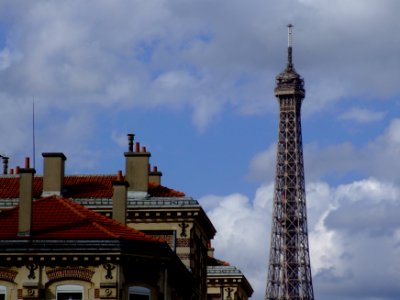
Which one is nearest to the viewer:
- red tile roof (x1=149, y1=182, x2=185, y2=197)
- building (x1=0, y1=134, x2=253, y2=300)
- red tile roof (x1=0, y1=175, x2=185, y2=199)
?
building (x1=0, y1=134, x2=253, y2=300)

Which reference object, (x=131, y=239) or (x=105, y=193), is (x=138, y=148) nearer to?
(x=105, y=193)

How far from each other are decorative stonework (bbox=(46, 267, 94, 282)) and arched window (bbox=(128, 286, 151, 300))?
5.31ft

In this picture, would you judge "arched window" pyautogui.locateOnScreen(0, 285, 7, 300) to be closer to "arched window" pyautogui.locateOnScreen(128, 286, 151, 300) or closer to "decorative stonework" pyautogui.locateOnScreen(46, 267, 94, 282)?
"decorative stonework" pyautogui.locateOnScreen(46, 267, 94, 282)

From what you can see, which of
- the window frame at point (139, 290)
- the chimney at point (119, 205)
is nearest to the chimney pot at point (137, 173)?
the chimney at point (119, 205)

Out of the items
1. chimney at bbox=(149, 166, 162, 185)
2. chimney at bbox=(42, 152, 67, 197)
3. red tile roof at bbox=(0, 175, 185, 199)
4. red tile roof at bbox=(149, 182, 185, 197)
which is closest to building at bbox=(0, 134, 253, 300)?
chimney at bbox=(42, 152, 67, 197)

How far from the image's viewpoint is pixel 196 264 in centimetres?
7088

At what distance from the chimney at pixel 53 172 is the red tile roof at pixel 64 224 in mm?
7658

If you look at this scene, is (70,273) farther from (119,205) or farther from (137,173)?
(137,173)

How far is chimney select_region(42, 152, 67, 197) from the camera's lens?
65750 mm

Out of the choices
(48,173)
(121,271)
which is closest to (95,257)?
(121,271)

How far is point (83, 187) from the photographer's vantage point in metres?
71.1

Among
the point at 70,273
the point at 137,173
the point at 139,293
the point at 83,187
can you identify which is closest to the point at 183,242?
the point at 137,173

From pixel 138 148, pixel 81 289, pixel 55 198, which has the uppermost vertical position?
pixel 138 148

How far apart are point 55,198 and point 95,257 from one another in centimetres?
514
